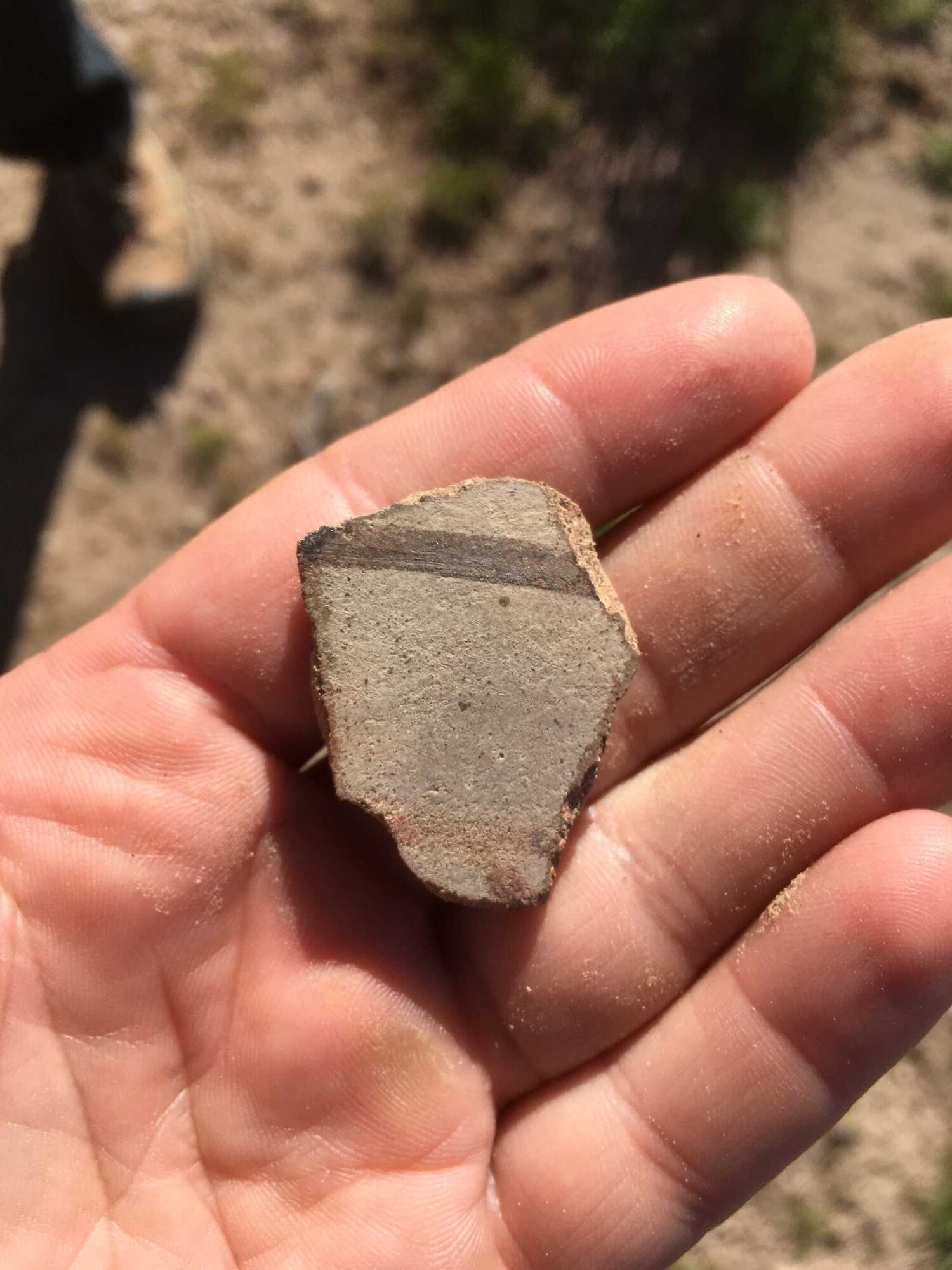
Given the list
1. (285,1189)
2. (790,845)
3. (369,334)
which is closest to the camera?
(285,1189)

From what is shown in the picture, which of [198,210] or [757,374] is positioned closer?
[757,374]

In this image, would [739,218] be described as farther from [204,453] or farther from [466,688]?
[466,688]

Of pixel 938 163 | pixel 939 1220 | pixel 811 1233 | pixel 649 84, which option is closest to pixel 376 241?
pixel 649 84

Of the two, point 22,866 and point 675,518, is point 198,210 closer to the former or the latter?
point 675,518

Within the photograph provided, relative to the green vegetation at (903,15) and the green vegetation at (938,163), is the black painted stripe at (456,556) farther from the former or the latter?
the green vegetation at (903,15)

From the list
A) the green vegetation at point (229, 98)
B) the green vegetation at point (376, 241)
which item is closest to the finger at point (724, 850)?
the green vegetation at point (376, 241)

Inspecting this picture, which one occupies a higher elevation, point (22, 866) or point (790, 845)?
point (22, 866)

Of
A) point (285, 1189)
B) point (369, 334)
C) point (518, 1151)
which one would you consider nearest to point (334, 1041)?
point (285, 1189)
